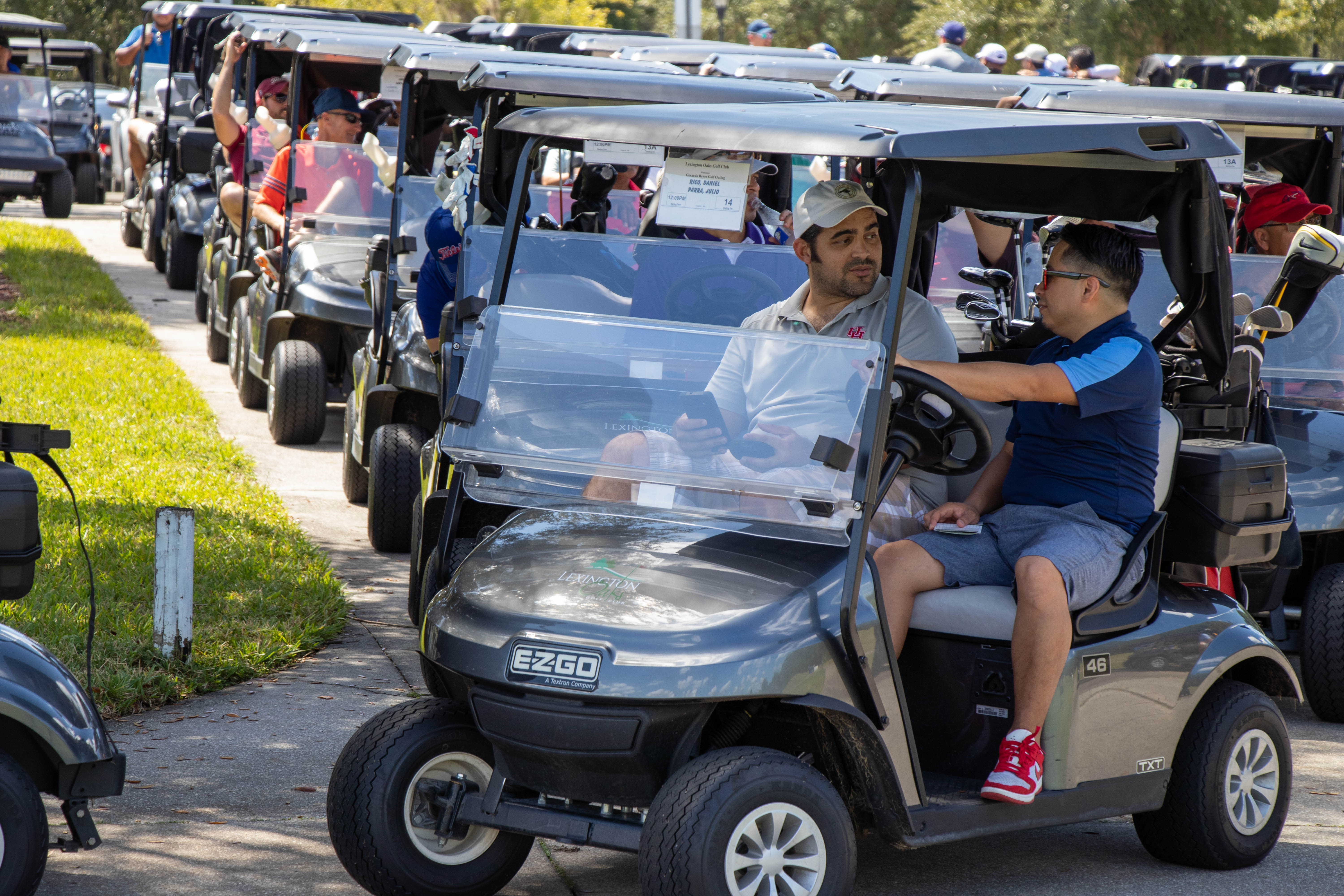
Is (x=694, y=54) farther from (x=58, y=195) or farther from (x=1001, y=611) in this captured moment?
(x=58, y=195)

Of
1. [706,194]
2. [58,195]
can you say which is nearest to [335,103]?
[706,194]

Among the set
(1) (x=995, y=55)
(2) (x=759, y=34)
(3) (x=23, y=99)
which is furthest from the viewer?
(3) (x=23, y=99)

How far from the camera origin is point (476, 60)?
6441 millimetres

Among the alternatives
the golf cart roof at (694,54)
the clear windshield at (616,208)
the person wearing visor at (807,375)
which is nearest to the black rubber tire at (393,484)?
the clear windshield at (616,208)

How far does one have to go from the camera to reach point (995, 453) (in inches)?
161

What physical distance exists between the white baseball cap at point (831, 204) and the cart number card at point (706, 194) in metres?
0.61

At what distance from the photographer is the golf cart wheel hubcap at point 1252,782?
3.75 meters

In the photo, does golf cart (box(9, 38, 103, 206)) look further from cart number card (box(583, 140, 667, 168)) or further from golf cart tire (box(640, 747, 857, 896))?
golf cart tire (box(640, 747, 857, 896))

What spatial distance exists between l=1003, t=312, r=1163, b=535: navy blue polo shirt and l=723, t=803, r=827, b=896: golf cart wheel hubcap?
1.14 meters

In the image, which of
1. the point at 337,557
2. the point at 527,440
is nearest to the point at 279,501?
the point at 337,557

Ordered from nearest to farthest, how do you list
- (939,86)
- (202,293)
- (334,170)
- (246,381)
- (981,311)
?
(981,311), (939,86), (334,170), (246,381), (202,293)

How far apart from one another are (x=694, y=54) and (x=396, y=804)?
876cm

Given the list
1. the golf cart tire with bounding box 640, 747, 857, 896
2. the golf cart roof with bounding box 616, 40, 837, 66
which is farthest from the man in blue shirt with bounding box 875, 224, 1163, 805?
the golf cart roof with bounding box 616, 40, 837, 66

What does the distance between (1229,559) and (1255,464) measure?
25cm
